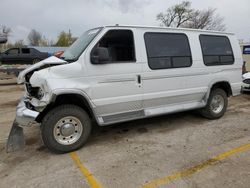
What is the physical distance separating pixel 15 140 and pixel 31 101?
87cm

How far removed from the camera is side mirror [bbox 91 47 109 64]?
3761 millimetres

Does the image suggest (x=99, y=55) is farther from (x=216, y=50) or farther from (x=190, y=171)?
(x=216, y=50)

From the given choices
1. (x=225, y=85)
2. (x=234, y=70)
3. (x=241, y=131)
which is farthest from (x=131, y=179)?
(x=234, y=70)

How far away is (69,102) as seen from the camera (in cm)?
A: 400

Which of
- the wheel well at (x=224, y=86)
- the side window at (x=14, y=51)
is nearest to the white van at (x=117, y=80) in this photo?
the wheel well at (x=224, y=86)

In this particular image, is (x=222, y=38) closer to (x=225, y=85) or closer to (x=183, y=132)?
(x=225, y=85)

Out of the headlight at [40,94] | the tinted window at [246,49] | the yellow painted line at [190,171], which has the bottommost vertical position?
the yellow painted line at [190,171]

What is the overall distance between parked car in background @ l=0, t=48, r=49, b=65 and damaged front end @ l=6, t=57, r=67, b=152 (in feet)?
54.0

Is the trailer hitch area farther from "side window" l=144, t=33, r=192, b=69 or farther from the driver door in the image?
"side window" l=144, t=33, r=192, b=69

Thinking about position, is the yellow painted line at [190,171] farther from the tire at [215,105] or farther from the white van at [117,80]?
the tire at [215,105]

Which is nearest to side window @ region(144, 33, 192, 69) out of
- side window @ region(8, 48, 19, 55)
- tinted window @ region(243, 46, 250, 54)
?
tinted window @ region(243, 46, 250, 54)

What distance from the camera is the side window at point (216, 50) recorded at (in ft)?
17.3

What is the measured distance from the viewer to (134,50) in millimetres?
4281

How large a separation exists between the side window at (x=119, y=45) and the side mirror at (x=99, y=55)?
0.74 feet
